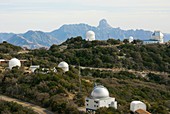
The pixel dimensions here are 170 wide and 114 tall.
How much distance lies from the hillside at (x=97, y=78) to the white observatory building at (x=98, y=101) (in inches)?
47.1

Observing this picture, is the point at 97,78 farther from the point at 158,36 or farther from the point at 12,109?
the point at 158,36

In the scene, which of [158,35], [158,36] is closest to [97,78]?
[158,36]

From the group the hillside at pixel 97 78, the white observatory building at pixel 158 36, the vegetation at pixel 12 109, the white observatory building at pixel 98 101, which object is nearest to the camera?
the vegetation at pixel 12 109

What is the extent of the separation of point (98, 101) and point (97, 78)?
19.5m

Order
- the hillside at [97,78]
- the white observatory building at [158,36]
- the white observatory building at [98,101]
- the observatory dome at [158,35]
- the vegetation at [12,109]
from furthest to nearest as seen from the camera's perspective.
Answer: the observatory dome at [158,35], the white observatory building at [158,36], the hillside at [97,78], the white observatory building at [98,101], the vegetation at [12,109]

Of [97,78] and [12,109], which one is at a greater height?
[97,78]

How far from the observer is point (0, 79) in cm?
4291

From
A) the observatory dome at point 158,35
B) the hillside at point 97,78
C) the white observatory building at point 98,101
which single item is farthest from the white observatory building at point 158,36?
the white observatory building at point 98,101

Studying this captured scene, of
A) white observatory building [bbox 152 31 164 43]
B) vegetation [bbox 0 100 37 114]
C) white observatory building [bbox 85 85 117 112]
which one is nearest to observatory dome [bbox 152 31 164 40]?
white observatory building [bbox 152 31 164 43]

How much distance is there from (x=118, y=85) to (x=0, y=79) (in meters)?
15.3

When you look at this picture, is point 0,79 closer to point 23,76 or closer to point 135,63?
point 23,76

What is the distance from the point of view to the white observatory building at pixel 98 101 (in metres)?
34.0

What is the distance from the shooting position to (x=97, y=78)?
53.3 meters

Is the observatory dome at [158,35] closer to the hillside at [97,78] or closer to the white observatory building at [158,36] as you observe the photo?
the white observatory building at [158,36]
